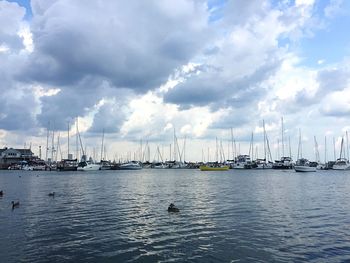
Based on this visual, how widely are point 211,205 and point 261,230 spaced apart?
1671 centimetres

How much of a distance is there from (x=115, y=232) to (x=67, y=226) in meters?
5.03

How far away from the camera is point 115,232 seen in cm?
3008

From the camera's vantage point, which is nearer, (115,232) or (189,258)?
(189,258)

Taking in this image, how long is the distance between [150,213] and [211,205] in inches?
377

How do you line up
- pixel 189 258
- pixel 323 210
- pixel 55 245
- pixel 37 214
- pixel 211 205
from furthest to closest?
pixel 211 205
pixel 323 210
pixel 37 214
pixel 55 245
pixel 189 258

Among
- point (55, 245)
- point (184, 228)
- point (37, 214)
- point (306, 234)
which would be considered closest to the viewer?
point (55, 245)

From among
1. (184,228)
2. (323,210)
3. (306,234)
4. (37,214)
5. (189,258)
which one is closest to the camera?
(189,258)

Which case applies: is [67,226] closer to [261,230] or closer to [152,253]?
[152,253]

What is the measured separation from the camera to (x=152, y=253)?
935 inches

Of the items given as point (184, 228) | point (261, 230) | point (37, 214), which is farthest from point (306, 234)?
point (37, 214)

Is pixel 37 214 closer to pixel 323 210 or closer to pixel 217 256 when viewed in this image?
pixel 217 256

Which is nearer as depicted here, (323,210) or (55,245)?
(55,245)

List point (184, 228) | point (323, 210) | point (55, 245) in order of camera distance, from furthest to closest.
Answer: point (323, 210) → point (184, 228) → point (55, 245)

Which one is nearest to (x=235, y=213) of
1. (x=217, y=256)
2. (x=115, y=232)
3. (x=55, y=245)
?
(x=115, y=232)
